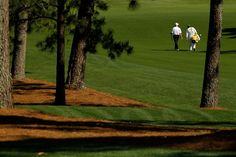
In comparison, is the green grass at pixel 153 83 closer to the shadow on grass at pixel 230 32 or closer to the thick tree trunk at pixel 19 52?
the shadow on grass at pixel 230 32

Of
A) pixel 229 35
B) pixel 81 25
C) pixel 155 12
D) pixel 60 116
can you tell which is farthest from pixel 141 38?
pixel 60 116

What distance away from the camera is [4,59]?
16328mm

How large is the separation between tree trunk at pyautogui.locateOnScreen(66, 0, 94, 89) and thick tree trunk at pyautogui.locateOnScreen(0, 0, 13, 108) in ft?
16.9

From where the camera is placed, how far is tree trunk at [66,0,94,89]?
71.8 feet

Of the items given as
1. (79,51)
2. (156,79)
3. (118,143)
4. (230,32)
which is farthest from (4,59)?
(230,32)

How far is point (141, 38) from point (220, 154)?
150 feet

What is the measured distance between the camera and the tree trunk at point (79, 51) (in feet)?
71.8

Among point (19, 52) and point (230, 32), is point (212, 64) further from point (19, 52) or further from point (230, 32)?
point (230, 32)

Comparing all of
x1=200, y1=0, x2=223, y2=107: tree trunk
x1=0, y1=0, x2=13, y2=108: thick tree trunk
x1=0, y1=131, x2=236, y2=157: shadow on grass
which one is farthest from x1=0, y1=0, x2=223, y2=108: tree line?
x1=0, y1=131, x2=236, y2=157: shadow on grass

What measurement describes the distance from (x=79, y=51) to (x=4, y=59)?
6.64 metres

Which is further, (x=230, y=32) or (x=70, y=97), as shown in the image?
(x=230, y=32)

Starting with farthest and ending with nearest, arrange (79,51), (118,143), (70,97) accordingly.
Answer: (79,51)
(70,97)
(118,143)

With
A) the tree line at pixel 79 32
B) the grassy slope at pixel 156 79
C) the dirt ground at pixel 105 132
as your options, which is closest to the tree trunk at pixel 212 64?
the tree line at pixel 79 32

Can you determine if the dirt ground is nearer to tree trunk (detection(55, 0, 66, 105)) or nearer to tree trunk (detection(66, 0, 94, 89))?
tree trunk (detection(55, 0, 66, 105))
